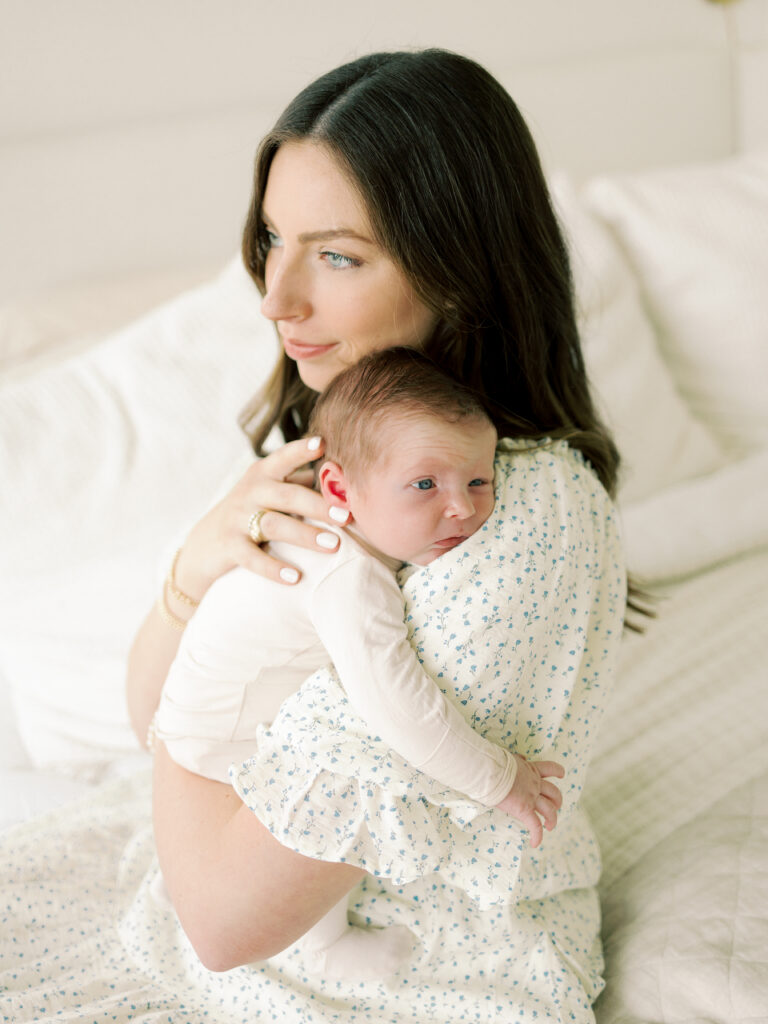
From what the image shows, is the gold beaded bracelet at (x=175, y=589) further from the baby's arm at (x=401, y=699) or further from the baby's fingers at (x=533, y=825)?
the baby's fingers at (x=533, y=825)

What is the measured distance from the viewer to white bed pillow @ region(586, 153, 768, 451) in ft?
6.89

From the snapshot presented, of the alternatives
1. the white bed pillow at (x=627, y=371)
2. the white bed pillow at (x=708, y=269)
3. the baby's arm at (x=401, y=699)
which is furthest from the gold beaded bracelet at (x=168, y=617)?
the white bed pillow at (x=708, y=269)

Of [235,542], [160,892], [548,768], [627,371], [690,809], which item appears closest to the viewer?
[548,768]

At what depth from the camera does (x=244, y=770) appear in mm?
938

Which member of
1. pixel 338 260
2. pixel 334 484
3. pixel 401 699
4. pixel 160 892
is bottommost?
pixel 160 892

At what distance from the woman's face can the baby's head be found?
91mm

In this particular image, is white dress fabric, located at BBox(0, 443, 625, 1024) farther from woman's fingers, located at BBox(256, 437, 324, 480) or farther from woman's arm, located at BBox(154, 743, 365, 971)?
Answer: woman's fingers, located at BBox(256, 437, 324, 480)

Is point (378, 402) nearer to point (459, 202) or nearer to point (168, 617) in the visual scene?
point (459, 202)

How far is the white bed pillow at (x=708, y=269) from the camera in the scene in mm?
2100

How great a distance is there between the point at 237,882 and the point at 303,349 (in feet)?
1.94

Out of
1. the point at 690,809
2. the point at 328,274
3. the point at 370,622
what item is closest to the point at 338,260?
the point at 328,274

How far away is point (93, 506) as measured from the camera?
159 cm

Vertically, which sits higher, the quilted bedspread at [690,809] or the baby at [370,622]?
the baby at [370,622]

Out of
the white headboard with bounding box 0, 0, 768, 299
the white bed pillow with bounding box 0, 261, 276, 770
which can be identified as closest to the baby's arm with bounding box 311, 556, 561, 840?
the white bed pillow with bounding box 0, 261, 276, 770
